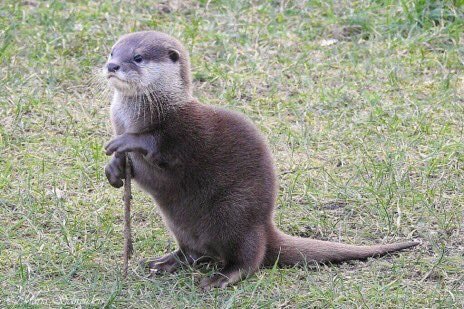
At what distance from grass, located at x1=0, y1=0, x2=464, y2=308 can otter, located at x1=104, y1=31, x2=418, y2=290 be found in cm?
10

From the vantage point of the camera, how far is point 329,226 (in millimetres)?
4516

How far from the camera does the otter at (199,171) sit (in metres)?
3.97

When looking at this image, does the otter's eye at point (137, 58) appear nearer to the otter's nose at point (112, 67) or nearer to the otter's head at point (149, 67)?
the otter's head at point (149, 67)

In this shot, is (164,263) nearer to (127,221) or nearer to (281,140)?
(127,221)

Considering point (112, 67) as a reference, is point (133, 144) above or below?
below

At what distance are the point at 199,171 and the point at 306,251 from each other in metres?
0.57

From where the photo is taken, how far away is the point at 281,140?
17.7ft

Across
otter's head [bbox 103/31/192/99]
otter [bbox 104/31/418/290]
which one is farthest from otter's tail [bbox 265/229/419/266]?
otter's head [bbox 103/31/192/99]

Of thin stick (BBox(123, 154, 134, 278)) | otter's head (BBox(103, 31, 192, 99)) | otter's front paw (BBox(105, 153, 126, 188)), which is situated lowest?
thin stick (BBox(123, 154, 134, 278))

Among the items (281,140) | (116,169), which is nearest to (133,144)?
(116,169)

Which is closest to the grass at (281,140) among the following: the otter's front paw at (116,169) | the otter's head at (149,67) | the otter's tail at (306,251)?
the otter's tail at (306,251)

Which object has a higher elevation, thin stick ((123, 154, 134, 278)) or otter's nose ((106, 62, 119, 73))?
otter's nose ((106, 62, 119, 73))

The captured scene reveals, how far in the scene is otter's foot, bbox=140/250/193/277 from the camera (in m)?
4.10

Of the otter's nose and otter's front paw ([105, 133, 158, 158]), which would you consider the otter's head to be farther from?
otter's front paw ([105, 133, 158, 158])
